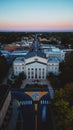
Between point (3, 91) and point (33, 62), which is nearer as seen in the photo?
point (3, 91)

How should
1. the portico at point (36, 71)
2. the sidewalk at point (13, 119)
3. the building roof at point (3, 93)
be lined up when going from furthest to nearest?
the portico at point (36, 71) < the building roof at point (3, 93) < the sidewalk at point (13, 119)

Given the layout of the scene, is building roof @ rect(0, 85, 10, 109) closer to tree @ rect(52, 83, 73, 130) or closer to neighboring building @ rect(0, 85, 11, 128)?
neighboring building @ rect(0, 85, 11, 128)

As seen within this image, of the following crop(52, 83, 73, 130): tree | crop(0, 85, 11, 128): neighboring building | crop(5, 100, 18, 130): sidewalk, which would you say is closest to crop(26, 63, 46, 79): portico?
crop(5, 100, 18, 130): sidewalk

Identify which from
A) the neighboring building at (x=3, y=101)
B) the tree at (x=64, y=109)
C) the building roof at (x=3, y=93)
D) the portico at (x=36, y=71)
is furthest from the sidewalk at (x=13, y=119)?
the portico at (x=36, y=71)

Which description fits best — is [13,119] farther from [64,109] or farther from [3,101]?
[64,109]

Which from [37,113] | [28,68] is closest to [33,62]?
[28,68]

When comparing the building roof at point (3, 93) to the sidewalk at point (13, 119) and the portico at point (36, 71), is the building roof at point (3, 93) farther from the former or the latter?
the portico at point (36, 71)

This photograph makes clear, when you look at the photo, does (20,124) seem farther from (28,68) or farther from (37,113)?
(28,68)

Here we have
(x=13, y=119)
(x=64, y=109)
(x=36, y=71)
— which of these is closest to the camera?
(x=64, y=109)

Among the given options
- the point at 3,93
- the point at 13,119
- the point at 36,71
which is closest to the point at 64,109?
the point at 13,119

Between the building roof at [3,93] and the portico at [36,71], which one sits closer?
the building roof at [3,93]

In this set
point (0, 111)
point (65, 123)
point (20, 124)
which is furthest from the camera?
point (20, 124)
